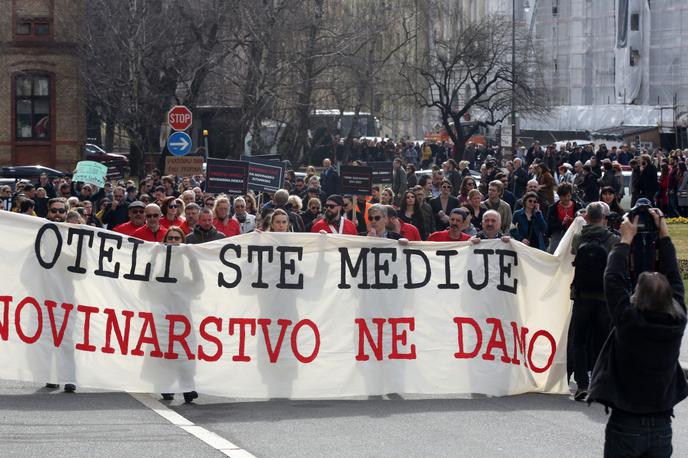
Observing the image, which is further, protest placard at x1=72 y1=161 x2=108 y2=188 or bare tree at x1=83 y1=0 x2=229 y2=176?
bare tree at x1=83 y1=0 x2=229 y2=176

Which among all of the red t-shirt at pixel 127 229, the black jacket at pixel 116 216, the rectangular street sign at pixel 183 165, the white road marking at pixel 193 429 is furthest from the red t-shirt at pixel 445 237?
the rectangular street sign at pixel 183 165

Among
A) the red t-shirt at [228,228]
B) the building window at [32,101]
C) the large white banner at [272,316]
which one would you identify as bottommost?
the large white banner at [272,316]

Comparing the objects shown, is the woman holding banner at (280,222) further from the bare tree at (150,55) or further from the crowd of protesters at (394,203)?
the bare tree at (150,55)

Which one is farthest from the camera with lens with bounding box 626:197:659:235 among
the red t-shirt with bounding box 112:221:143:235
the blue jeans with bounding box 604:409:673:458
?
the red t-shirt with bounding box 112:221:143:235

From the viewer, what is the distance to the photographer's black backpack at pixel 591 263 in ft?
34.6

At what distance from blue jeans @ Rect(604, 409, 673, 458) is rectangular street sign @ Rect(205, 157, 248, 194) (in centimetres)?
1551

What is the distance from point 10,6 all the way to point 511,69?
67.3 feet

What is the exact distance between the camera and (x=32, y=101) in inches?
2095

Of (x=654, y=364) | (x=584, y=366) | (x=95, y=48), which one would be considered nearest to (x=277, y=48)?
(x=95, y=48)

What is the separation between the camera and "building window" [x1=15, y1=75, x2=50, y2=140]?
53.1m

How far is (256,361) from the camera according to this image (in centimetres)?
1071

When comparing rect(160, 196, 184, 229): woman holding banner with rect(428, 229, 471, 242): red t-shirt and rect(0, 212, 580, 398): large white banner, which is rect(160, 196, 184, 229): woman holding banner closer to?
rect(428, 229, 471, 242): red t-shirt

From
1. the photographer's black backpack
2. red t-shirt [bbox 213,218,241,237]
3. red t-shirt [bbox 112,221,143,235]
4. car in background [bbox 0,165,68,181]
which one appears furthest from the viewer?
car in background [bbox 0,165,68,181]

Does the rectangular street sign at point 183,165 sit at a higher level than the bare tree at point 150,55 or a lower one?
lower
